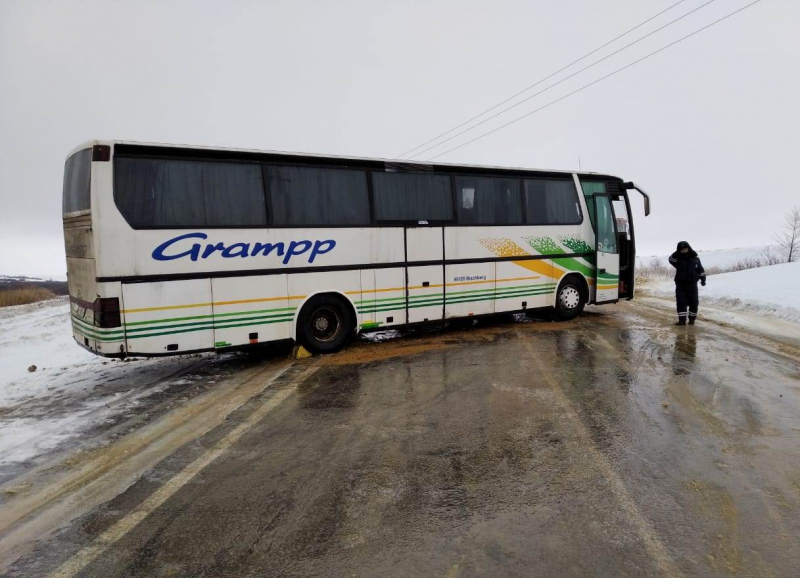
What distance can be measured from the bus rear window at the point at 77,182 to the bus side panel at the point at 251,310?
2.07 metres

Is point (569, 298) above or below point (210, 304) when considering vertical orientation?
below

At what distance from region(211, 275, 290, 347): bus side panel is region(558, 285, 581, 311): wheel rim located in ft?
21.8

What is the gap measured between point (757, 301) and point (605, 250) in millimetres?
4834

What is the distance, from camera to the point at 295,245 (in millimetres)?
8109

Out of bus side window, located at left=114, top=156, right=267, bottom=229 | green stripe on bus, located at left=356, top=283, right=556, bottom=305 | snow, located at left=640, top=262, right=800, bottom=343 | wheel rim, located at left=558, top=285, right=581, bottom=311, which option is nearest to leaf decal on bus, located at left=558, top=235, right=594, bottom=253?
wheel rim, located at left=558, top=285, right=581, bottom=311

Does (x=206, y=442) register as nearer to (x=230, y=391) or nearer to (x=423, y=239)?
(x=230, y=391)

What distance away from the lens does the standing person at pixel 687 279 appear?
420 inches

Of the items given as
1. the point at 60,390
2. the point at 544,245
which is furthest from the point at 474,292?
the point at 60,390

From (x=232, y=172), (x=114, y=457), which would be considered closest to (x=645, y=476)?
(x=114, y=457)

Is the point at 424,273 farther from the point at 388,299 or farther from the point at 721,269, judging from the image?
the point at 721,269

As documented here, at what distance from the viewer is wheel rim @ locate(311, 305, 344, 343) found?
856 centimetres

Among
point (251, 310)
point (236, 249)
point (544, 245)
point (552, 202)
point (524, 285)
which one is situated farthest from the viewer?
point (552, 202)

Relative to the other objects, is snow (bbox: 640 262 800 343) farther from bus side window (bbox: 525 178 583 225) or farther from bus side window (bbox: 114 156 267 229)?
bus side window (bbox: 114 156 267 229)

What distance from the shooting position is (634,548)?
2.96 m
